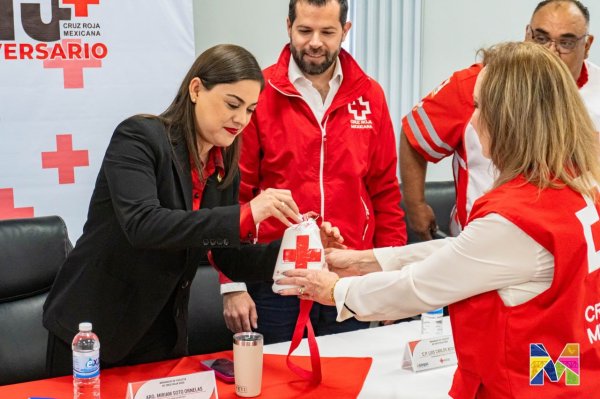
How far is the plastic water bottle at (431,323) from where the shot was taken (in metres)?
2.38

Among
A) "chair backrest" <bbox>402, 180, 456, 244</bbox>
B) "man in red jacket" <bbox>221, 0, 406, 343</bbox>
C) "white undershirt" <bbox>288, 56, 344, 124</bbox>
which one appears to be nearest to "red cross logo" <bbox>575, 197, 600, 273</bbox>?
"man in red jacket" <bbox>221, 0, 406, 343</bbox>

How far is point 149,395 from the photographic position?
167 cm

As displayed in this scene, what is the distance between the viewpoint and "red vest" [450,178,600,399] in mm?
1510

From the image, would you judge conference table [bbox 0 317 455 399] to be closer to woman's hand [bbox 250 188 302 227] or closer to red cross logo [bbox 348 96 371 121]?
woman's hand [bbox 250 188 302 227]

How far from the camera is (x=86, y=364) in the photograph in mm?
1680

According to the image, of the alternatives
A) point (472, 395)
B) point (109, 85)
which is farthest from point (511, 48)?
point (109, 85)

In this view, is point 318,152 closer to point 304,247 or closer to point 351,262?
point 351,262

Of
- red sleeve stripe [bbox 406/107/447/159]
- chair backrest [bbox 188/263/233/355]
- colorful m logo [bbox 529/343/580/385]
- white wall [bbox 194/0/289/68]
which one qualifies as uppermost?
white wall [bbox 194/0/289/68]

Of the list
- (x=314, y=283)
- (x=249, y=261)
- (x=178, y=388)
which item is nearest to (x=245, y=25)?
(x=249, y=261)

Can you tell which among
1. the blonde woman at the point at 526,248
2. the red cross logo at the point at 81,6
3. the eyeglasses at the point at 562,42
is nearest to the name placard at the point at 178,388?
the blonde woman at the point at 526,248

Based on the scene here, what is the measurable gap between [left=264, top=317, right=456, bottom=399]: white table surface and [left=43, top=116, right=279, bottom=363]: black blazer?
16.7 inches

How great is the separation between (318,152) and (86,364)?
1197mm

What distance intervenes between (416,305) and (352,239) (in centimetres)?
100

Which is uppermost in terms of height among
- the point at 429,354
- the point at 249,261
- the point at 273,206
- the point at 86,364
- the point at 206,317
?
the point at 273,206
